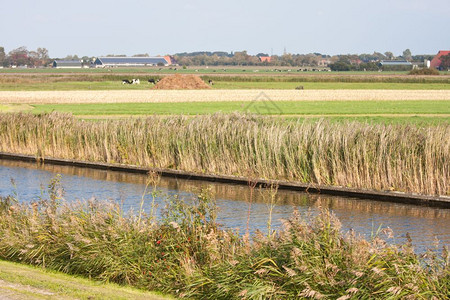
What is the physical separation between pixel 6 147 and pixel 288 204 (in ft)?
55.5

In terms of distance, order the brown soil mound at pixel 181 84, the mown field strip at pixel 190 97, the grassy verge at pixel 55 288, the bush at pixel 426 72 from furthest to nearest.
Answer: the bush at pixel 426 72
the brown soil mound at pixel 181 84
the mown field strip at pixel 190 97
the grassy verge at pixel 55 288

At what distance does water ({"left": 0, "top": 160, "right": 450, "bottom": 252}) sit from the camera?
15438mm

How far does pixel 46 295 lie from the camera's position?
8875 mm

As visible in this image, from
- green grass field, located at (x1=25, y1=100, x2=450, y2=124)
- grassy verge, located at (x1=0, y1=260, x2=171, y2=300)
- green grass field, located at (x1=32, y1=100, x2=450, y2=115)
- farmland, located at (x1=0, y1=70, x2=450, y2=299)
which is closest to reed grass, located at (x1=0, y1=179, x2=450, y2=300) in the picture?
farmland, located at (x1=0, y1=70, x2=450, y2=299)

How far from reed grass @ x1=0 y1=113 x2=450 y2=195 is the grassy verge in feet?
39.2

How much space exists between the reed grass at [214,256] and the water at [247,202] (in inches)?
61.1

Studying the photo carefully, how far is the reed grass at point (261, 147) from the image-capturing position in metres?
19.6

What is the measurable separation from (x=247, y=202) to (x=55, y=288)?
10299 mm

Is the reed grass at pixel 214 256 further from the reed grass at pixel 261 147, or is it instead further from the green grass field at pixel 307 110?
the green grass field at pixel 307 110

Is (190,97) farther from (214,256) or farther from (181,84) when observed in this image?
(214,256)

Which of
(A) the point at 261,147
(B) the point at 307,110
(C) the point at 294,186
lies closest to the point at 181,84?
(B) the point at 307,110

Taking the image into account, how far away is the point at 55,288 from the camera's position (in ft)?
30.2

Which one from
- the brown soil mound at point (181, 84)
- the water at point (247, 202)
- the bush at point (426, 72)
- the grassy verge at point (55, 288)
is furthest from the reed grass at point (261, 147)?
the bush at point (426, 72)

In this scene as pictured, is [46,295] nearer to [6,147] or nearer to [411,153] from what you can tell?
[411,153]
